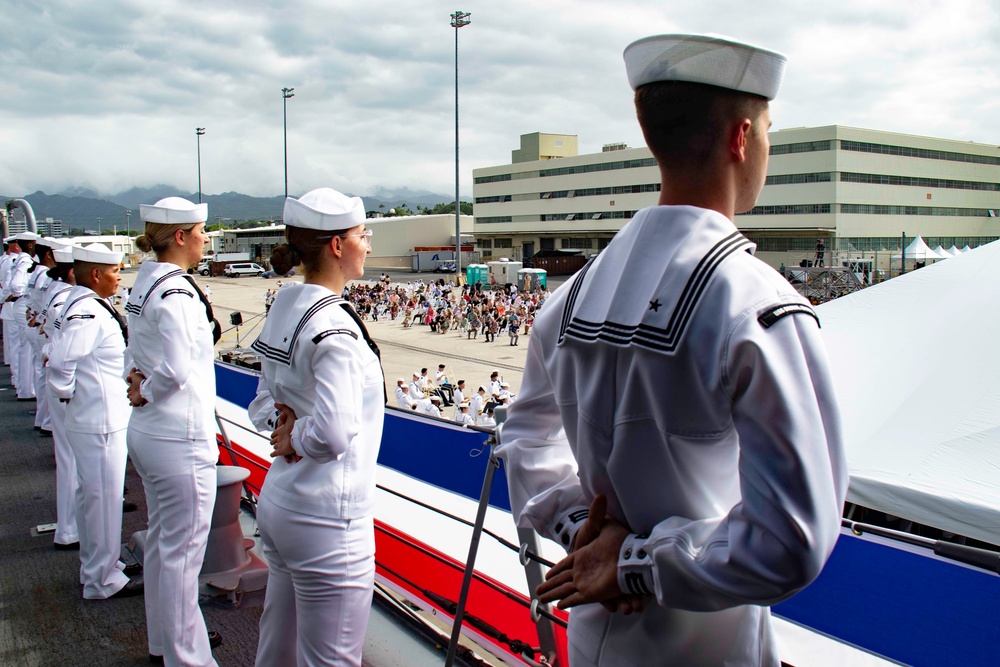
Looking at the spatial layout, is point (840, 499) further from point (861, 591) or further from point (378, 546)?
point (378, 546)

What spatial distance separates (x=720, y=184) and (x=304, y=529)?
1.69 m

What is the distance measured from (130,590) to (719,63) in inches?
167

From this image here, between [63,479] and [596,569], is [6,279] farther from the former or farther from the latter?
[596,569]

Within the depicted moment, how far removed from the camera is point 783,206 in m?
50.9

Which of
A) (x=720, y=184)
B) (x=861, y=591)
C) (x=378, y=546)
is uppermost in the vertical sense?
(x=720, y=184)

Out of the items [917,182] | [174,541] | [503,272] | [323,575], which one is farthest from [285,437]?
[917,182]

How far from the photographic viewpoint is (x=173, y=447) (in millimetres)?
3141

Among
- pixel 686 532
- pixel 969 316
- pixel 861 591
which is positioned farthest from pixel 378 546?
pixel 969 316

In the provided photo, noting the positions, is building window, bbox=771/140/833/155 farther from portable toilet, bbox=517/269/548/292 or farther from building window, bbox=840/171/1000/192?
portable toilet, bbox=517/269/548/292

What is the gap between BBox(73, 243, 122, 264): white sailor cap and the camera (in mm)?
4395

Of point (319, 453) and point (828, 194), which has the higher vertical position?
point (828, 194)

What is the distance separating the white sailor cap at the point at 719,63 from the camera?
3.67 ft

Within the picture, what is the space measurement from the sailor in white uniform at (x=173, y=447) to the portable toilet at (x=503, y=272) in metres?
42.8

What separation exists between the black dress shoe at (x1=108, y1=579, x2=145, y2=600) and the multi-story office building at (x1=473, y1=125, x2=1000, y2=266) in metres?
50.1
